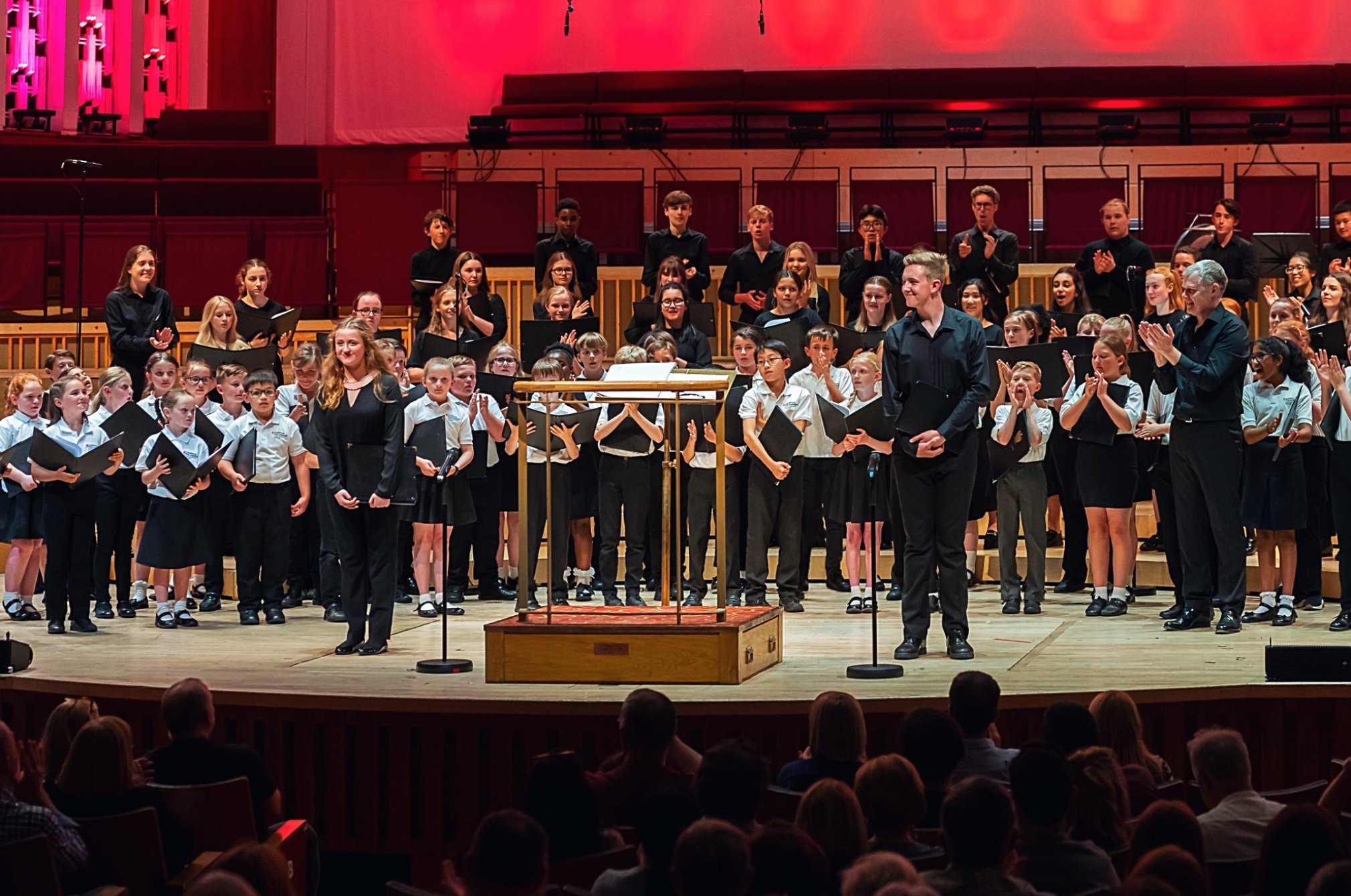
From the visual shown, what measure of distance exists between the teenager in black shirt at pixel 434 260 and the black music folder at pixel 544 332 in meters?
1.49

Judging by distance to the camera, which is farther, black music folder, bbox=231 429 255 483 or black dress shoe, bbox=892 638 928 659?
black music folder, bbox=231 429 255 483

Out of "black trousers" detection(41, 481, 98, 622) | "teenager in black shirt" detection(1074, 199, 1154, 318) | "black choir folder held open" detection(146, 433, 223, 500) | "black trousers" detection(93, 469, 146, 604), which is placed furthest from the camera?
"teenager in black shirt" detection(1074, 199, 1154, 318)

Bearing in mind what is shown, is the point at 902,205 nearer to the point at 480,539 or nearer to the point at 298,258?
the point at 298,258

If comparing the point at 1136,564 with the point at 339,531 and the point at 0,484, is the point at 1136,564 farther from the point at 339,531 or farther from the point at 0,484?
the point at 0,484

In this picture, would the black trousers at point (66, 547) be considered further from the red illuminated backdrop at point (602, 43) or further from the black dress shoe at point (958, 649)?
the red illuminated backdrop at point (602, 43)

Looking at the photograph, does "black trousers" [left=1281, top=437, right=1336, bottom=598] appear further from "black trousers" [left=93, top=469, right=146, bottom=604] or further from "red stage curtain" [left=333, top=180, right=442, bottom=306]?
"red stage curtain" [left=333, top=180, right=442, bottom=306]

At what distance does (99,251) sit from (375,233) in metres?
1.89

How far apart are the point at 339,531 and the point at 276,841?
2619 mm

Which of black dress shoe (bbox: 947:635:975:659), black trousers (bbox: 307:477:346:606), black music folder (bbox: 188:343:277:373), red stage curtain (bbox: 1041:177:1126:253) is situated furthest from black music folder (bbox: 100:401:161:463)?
red stage curtain (bbox: 1041:177:1126:253)

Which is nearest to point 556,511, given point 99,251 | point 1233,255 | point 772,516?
point 772,516

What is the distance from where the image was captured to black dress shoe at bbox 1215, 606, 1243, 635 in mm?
6145

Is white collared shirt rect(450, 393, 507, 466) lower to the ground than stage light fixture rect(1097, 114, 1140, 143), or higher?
lower

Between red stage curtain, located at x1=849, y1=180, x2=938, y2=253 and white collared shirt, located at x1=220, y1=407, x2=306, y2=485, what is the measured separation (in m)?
5.27

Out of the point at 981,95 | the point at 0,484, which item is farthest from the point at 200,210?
the point at 981,95
